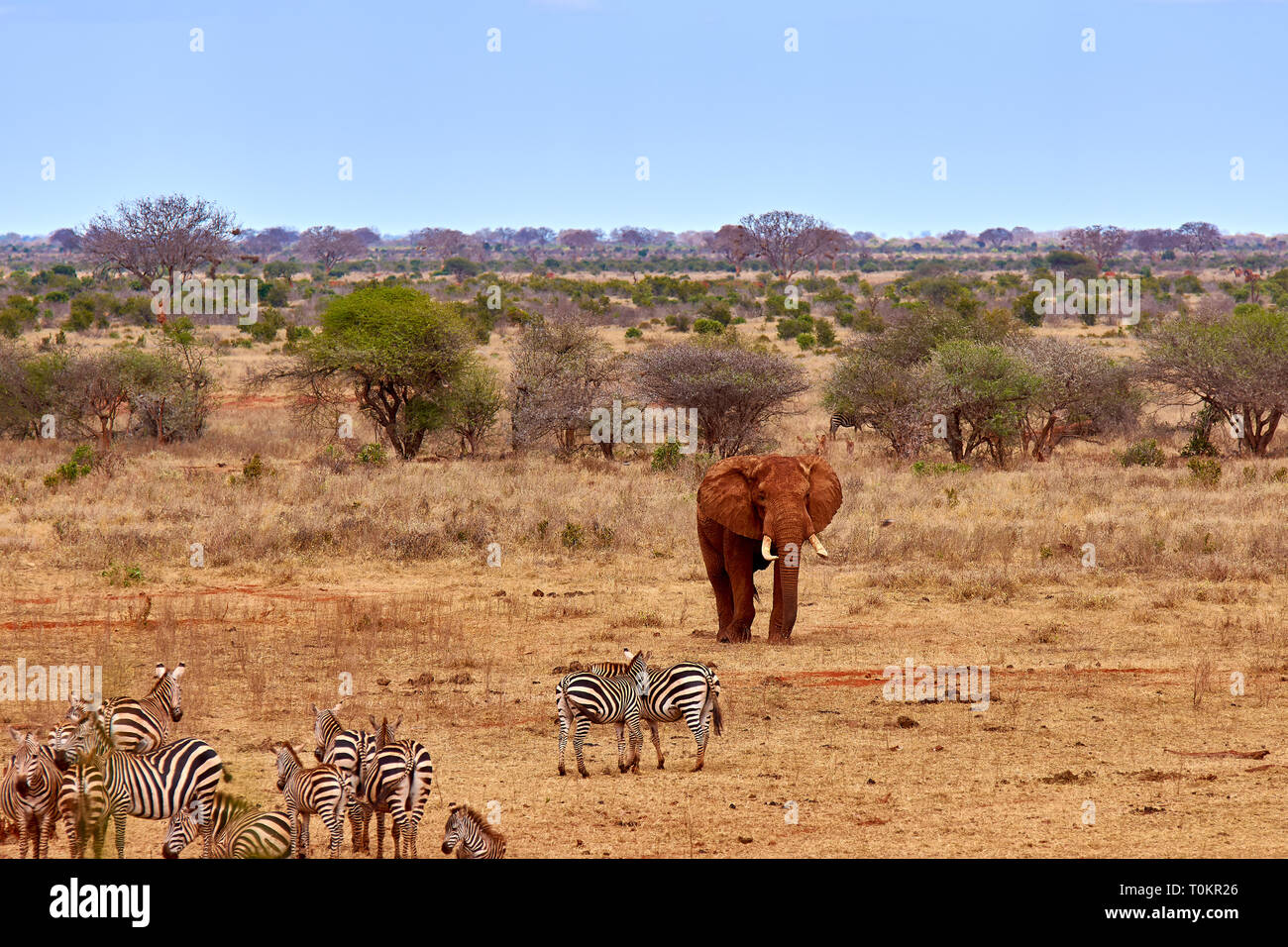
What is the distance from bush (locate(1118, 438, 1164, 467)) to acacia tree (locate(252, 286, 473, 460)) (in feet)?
49.0

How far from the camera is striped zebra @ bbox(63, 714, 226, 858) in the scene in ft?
24.3

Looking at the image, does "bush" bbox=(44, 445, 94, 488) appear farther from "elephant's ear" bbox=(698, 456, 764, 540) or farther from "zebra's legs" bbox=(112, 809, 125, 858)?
"zebra's legs" bbox=(112, 809, 125, 858)

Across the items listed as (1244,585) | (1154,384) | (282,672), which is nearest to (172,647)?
(282,672)

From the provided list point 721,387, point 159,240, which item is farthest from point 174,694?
point 159,240

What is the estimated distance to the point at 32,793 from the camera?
731cm

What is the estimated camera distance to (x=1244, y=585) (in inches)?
675

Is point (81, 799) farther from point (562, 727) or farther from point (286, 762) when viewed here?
point (562, 727)

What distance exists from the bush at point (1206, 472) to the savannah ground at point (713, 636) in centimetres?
38

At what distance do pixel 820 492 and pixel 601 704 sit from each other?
17.6ft

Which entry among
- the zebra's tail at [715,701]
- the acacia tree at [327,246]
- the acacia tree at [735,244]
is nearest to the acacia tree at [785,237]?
Result: the acacia tree at [735,244]

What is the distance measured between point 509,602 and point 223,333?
47061 mm

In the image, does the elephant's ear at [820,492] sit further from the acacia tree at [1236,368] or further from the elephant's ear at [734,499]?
the acacia tree at [1236,368]

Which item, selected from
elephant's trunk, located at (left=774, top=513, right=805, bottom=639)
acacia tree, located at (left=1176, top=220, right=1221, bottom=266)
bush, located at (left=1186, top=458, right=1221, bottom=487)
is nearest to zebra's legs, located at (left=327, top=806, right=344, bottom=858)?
elephant's trunk, located at (left=774, top=513, right=805, bottom=639)

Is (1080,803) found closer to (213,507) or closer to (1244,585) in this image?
(1244,585)
